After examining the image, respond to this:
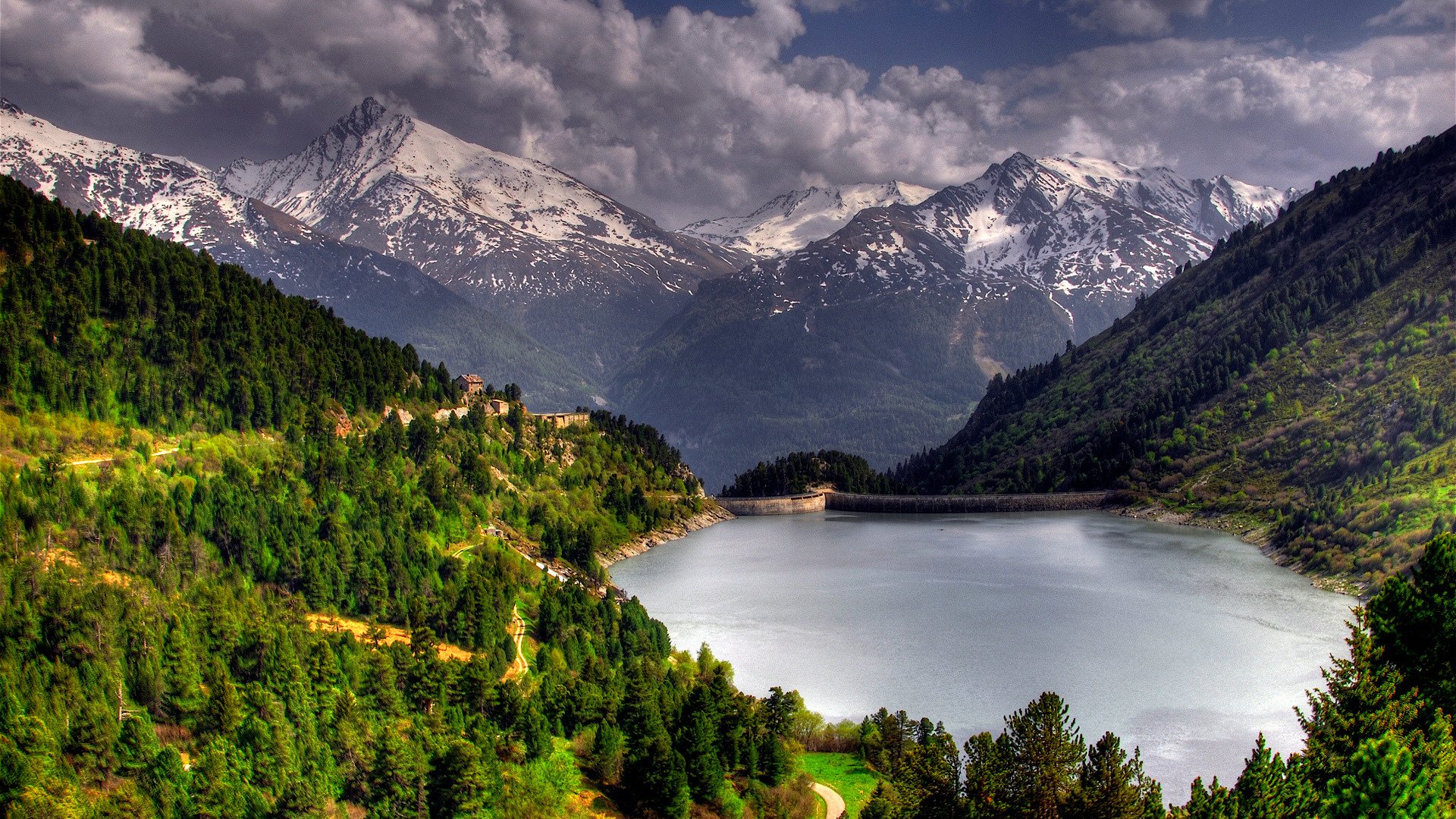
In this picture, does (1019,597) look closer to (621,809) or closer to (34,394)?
(621,809)

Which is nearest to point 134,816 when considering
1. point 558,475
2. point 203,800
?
point 203,800

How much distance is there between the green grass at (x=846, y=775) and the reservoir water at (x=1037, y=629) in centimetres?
592

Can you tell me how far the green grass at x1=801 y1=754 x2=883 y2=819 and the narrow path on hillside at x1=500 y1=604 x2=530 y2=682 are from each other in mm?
18908

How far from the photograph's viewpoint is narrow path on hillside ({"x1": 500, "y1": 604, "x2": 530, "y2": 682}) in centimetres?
7294

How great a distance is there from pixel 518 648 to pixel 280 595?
53.1ft

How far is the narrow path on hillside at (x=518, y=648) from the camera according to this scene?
72938mm

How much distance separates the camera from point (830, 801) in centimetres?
5644

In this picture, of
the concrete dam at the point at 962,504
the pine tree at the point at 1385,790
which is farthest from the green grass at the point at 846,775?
the concrete dam at the point at 962,504

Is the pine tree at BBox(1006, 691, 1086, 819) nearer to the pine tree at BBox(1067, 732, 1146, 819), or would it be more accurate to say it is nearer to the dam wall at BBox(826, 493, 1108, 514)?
the pine tree at BBox(1067, 732, 1146, 819)

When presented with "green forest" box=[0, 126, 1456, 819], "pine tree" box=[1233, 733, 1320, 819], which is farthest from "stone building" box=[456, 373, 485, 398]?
"pine tree" box=[1233, 733, 1320, 819]

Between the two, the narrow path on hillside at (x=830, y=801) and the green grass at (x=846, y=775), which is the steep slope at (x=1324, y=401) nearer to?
the green grass at (x=846, y=775)

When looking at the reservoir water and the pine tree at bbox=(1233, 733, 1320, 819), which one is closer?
the pine tree at bbox=(1233, 733, 1320, 819)

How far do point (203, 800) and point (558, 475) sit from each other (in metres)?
98.1

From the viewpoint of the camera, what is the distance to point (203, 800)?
44.1m
